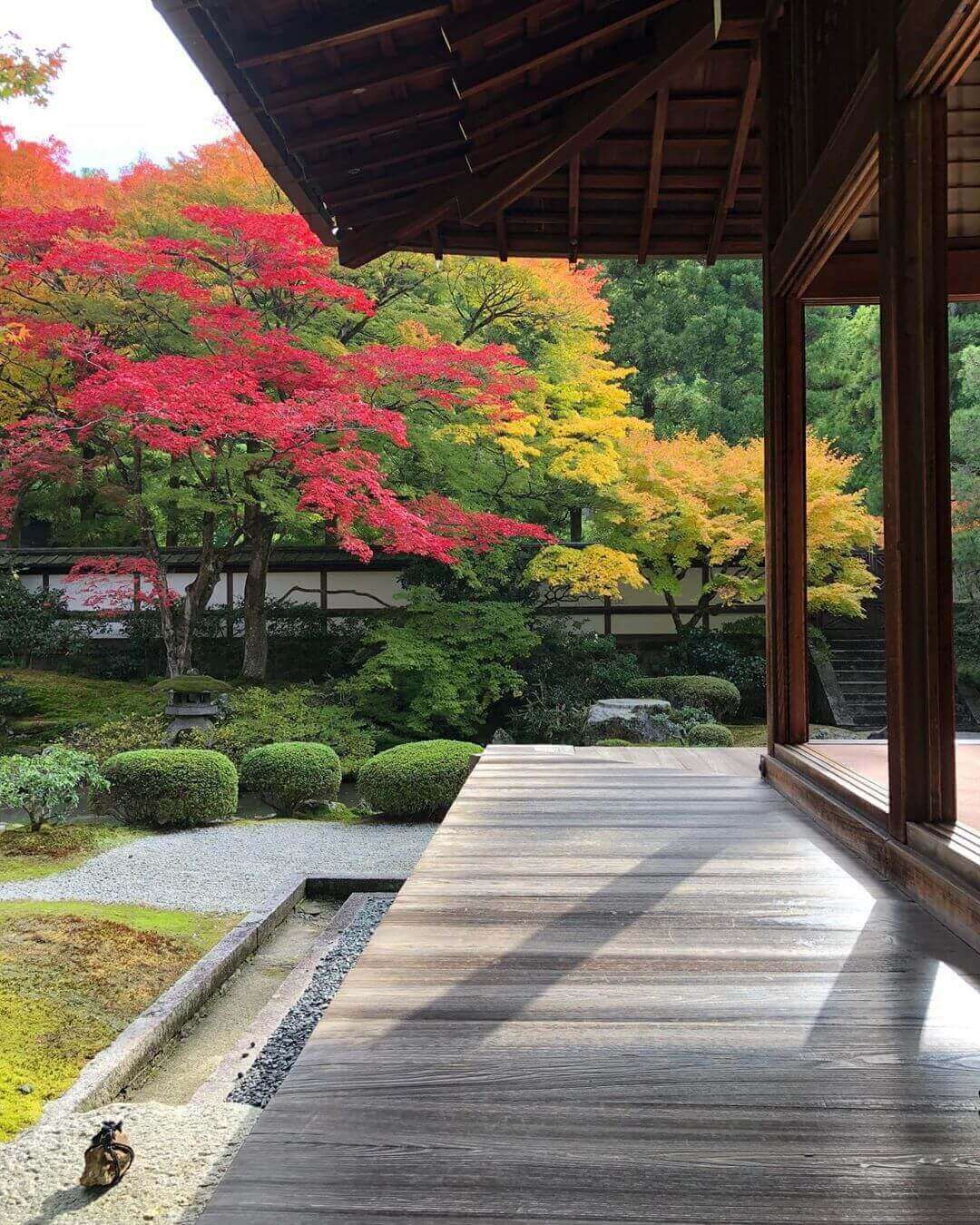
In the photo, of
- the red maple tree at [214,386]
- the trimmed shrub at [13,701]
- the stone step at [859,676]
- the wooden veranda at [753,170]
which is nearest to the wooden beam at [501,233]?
the wooden veranda at [753,170]

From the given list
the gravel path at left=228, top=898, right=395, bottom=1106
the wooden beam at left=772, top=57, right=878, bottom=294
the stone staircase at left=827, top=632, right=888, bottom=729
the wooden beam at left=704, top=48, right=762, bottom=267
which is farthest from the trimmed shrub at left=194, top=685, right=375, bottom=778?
the wooden beam at left=772, top=57, right=878, bottom=294

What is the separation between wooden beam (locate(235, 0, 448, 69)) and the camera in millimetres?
2523

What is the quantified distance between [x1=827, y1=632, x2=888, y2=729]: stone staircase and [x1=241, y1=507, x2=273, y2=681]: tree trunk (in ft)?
22.0

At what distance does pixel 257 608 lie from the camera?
10930 mm

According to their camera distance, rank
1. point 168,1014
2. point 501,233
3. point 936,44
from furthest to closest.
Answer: point 501,233
point 168,1014
point 936,44

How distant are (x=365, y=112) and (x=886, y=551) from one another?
2.27m

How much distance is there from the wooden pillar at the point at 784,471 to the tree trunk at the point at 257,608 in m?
8.09

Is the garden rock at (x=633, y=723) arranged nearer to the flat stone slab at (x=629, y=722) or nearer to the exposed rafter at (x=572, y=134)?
the flat stone slab at (x=629, y=722)

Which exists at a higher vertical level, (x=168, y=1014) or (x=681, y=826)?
(x=681, y=826)

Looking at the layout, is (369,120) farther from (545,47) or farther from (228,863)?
(228,863)

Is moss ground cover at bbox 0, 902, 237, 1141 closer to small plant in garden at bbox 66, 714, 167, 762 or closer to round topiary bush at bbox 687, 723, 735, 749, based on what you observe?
small plant in garden at bbox 66, 714, 167, 762

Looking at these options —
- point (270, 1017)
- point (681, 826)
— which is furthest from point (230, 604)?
point (681, 826)

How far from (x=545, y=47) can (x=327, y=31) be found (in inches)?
32.1

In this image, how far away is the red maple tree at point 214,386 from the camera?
802 centimetres
